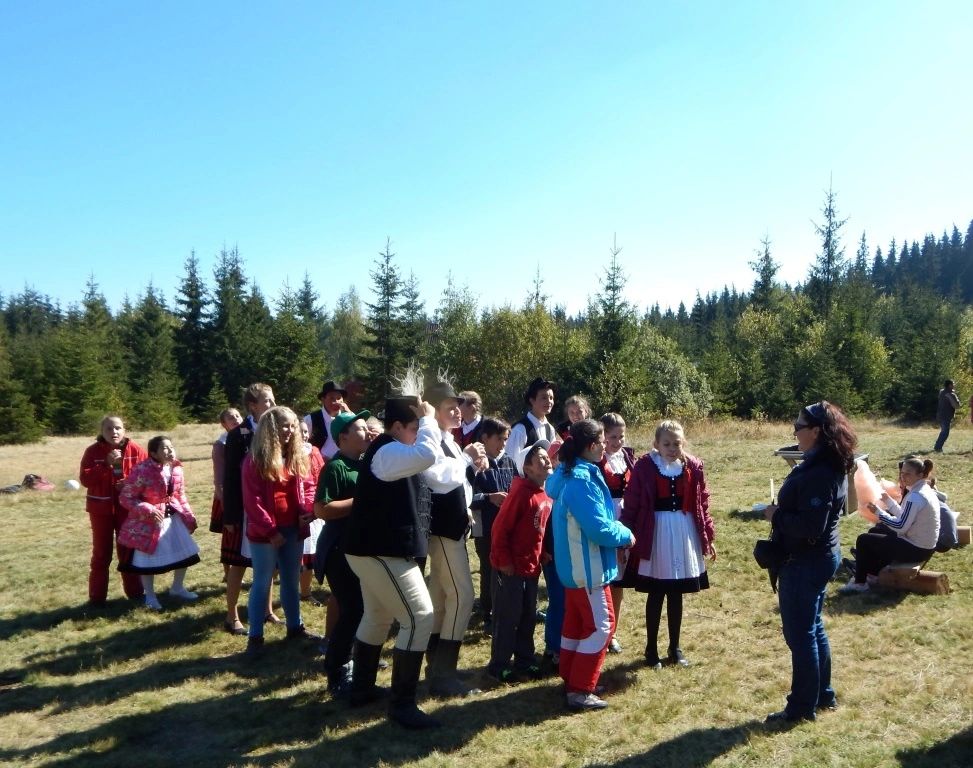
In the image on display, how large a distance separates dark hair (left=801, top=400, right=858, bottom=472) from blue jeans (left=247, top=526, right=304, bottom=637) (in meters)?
3.74

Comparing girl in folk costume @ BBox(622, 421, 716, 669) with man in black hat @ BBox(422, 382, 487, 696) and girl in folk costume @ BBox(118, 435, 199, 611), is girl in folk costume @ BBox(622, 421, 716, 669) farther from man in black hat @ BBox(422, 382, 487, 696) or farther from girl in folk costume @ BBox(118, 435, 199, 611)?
girl in folk costume @ BBox(118, 435, 199, 611)

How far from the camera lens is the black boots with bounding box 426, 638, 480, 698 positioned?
15.5 ft

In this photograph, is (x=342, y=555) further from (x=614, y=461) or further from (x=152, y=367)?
(x=152, y=367)

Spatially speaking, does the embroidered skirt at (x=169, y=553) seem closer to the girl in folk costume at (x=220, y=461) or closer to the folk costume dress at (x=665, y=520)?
the girl in folk costume at (x=220, y=461)

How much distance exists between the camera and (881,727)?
402cm

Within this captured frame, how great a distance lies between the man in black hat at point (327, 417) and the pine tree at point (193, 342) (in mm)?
36761

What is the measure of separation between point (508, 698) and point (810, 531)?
2.19 meters

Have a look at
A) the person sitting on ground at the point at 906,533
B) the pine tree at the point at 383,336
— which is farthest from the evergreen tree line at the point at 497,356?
the person sitting on ground at the point at 906,533

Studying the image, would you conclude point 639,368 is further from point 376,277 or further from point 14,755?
point 14,755

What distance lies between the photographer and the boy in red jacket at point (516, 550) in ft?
15.7

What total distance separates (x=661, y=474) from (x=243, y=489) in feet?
Result: 10.2

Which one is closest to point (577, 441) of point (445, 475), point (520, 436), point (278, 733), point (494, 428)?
point (445, 475)

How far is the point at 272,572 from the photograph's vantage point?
553 cm

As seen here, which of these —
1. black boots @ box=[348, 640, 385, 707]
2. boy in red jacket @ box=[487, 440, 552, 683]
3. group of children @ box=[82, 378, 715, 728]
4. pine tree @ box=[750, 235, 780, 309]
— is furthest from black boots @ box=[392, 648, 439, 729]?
pine tree @ box=[750, 235, 780, 309]
